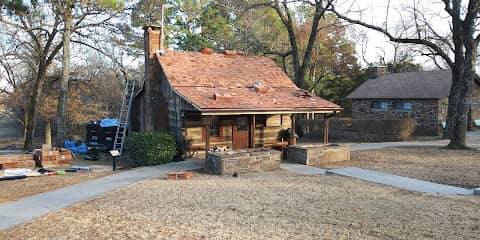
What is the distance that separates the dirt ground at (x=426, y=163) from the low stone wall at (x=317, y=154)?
38 cm

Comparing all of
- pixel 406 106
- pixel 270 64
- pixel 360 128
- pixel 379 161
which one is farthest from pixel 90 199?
pixel 406 106

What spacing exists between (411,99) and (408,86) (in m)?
1.97

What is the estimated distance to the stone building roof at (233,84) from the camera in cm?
1425

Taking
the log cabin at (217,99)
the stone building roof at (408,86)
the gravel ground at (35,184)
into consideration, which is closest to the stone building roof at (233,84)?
the log cabin at (217,99)

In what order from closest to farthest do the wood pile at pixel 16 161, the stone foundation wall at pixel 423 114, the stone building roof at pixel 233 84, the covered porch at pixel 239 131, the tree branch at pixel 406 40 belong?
1. the wood pile at pixel 16 161
2. the stone building roof at pixel 233 84
3. the covered porch at pixel 239 131
4. the tree branch at pixel 406 40
5. the stone foundation wall at pixel 423 114

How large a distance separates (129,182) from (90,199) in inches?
81.6

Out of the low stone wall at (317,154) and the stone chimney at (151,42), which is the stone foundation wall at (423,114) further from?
the stone chimney at (151,42)

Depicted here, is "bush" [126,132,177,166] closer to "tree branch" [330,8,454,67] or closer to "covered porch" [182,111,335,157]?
"covered porch" [182,111,335,157]

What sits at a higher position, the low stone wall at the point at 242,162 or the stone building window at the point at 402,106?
the stone building window at the point at 402,106

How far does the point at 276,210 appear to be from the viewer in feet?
24.9

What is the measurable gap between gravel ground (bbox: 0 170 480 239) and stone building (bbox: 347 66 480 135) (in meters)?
16.9

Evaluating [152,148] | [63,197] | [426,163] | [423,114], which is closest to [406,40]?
[426,163]

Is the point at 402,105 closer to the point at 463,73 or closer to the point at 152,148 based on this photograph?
Result: the point at 463,73

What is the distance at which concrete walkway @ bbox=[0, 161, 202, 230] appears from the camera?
7642mm
